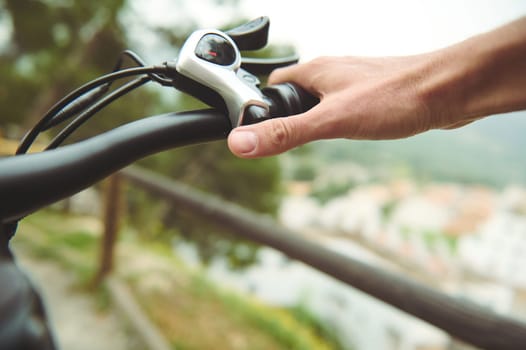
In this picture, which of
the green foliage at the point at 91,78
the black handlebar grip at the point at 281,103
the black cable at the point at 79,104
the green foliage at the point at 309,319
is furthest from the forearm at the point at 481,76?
the green foliage at the point at 91,78

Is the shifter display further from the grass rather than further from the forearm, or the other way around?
the grass

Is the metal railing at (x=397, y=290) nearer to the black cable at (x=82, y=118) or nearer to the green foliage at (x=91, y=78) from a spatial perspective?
the black cable at (x=82, y=118)

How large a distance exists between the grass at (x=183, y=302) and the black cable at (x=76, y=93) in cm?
187

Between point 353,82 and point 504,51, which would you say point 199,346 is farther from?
point 504,51

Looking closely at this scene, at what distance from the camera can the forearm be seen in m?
0.46

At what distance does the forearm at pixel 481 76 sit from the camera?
0.46 metres

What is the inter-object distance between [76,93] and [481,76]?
0.53 m

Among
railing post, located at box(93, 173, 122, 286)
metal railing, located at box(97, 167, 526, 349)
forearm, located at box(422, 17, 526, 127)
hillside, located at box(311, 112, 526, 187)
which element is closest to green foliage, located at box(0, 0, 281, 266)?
railing post, located at box(93, 173, 122, 286)

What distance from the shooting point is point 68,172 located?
0.38 meters

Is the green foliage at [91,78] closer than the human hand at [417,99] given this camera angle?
No

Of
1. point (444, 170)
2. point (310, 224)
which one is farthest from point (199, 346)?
point (444, 170)

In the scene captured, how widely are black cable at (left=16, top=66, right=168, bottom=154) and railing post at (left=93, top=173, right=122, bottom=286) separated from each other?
2.31 meters

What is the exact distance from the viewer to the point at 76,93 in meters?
0.51

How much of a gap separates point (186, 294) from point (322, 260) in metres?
1.77
